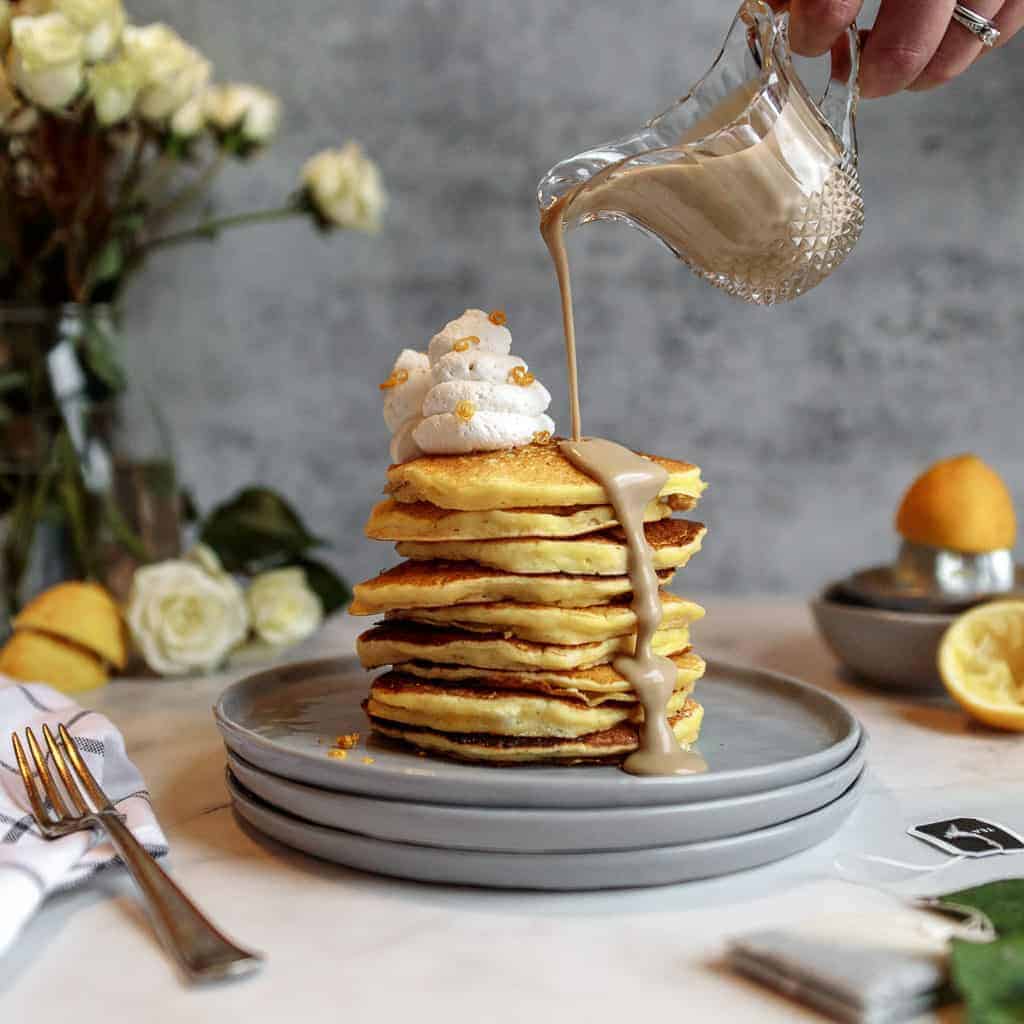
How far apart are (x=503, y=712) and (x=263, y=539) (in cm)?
112

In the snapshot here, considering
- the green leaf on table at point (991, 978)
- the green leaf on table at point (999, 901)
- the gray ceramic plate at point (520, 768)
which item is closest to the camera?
the green leaf on table at point (991, 978)

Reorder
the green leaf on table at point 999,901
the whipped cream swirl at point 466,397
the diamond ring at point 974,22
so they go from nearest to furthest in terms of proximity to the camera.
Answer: the green leaf on table at point 999,901, the whipped cream swirl at point 466,397, the diamond ring at point 974,22

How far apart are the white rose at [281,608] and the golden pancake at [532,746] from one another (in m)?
0.87

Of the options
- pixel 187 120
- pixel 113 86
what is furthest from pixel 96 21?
pixel 187 120

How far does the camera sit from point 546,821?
3.19 ft

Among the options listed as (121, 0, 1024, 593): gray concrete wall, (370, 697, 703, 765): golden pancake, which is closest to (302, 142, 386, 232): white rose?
(121, 0, 1024, 593): gray concrete wall

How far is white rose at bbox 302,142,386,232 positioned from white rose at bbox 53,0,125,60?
0.41m

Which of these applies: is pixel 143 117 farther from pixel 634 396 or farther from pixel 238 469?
pixel 634 396

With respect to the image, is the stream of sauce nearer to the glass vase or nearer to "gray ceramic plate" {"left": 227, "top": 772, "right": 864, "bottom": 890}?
"gray ceramic plate" {"left": 227, "top": 772, "right": 864, "bottom": 890}

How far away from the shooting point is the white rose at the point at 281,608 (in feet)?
6.47

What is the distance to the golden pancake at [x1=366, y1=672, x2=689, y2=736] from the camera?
109 cm

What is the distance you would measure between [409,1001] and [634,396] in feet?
6.26

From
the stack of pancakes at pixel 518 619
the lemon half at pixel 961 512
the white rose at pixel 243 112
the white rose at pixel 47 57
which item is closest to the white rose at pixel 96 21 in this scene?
the white rose at pixel 47 57

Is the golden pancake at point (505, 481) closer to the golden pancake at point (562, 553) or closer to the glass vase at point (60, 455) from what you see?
the golden pancake at point (562, 553)
